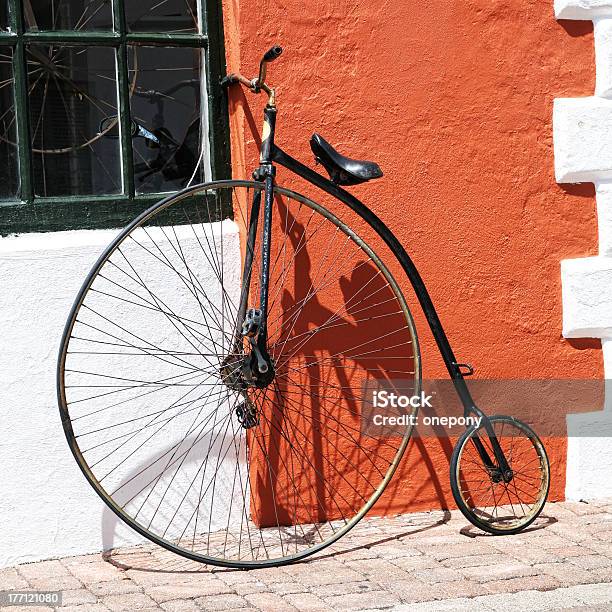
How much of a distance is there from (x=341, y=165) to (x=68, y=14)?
121cm

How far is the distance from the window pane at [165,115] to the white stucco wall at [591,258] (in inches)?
59.1

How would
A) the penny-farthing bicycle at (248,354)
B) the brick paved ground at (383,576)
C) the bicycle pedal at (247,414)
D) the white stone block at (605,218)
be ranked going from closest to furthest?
the brick paved ground at (383,576) < the bicycle pedal at (247,414) < the penny-farthing bicycle at (248,354) < the white stone block at (605,218)

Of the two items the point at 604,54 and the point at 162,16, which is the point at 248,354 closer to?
the point at 162,16

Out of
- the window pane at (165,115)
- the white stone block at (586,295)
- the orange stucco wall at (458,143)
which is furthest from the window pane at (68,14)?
the white stone block at (586,295)

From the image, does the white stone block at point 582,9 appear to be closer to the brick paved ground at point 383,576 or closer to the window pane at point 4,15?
the brick paved ground at point 383,576

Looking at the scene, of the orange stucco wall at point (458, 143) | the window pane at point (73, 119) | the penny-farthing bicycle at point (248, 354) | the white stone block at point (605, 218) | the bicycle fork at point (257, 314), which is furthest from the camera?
the white stone block at point (605, 218)

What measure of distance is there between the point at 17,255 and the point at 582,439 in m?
2.44

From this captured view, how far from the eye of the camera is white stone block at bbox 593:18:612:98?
4695mm

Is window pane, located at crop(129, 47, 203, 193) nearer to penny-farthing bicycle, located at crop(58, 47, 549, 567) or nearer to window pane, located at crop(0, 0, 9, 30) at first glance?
penny-farthing bicycle, located at crop(58, 47, 549, 567)

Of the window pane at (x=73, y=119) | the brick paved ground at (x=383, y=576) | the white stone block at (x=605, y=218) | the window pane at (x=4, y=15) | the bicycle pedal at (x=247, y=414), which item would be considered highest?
the window pane at (x=4, y=15)

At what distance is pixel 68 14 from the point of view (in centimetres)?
432

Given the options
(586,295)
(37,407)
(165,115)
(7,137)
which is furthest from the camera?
(586,295)

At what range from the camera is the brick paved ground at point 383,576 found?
3656 millimetres

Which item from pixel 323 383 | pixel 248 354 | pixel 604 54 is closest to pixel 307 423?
pixel 323 383
